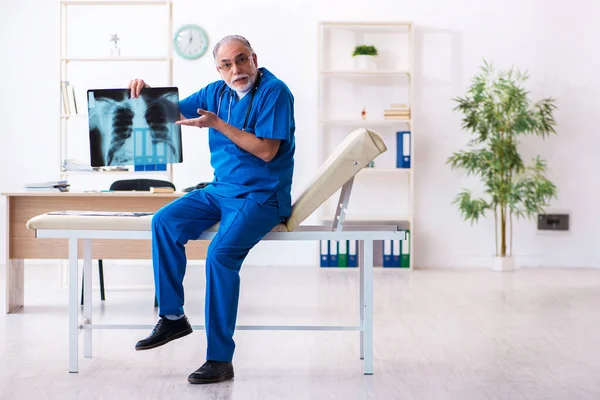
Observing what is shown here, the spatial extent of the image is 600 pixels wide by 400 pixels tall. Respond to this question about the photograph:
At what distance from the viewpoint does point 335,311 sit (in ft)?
13.5

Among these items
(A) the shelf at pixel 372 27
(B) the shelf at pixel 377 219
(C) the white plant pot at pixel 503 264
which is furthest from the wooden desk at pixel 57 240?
(C) the white plant pot at pixel 503 264

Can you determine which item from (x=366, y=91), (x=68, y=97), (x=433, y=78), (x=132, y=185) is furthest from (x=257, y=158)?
(x=433, y=78)

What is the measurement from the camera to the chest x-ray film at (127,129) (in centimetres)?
303

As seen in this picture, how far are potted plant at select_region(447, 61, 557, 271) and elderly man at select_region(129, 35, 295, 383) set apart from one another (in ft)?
10.1

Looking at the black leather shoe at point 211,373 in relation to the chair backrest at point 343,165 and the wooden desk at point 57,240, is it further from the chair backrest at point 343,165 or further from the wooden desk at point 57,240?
the wooden desk at point 57,240

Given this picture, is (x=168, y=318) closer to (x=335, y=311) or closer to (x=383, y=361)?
(x=383, y=361)

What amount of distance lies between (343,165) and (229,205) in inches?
16.4

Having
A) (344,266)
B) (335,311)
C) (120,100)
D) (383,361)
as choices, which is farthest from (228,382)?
(344,266)

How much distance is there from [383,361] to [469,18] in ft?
12.0

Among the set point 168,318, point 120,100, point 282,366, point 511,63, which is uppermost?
point 511,63

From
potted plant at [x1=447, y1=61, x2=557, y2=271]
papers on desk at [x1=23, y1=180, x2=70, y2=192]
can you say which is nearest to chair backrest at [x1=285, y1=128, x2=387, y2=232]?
papers on desk at [x1=23, y1=180, x2=70, y2=192]

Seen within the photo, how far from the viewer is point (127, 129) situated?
120 inches

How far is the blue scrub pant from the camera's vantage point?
2652 millimetres

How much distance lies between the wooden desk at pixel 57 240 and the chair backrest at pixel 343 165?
1.52 meters
